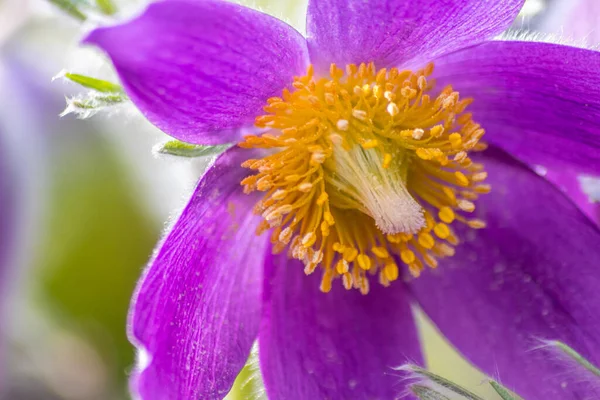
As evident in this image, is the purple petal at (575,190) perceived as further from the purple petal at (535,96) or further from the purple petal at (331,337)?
the purple petal at (331,337)

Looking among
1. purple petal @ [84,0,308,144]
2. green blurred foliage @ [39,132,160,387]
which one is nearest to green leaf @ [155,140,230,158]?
purple petal @ [84,0,308,144]

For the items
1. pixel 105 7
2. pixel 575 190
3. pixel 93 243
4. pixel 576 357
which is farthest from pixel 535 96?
pixel 93 243

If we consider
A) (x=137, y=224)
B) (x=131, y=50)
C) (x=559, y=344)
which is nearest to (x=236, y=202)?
(x=131, y=50)

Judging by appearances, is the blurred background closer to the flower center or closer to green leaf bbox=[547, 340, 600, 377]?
the flower center

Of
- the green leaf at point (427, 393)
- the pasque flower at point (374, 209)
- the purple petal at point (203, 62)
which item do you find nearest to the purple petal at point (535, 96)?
the pasque flower at point (374, 209)

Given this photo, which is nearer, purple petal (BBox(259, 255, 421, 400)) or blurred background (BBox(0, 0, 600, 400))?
purple petal (BBox(259, 255, 421, 400))

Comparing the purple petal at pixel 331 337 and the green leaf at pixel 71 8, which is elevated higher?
the green leaf at pixel 71 8

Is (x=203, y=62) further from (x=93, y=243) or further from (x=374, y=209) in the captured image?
(x=93, y=243)
